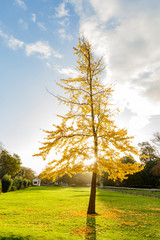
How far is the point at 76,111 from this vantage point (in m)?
12.0

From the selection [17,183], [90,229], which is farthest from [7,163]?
[90,229]

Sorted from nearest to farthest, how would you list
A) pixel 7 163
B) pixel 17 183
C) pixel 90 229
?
1. pixel 90 229
2. pixel 17 183
3. pixel 7 163

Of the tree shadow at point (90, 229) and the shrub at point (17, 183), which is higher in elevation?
the tree shadow at point (90, 229)

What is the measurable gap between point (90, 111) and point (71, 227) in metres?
7.29

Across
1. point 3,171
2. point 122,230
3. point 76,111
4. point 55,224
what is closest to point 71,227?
point 55,224

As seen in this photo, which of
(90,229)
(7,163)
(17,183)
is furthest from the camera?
(7,163)

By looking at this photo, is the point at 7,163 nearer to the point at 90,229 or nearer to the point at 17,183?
the point at 17,183

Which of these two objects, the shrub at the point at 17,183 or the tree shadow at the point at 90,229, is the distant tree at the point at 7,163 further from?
the tree shadow at the point at 90,229

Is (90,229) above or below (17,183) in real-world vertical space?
above

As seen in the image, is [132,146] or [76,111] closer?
[132,146]

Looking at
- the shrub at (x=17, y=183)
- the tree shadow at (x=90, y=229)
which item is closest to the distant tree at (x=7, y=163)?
the shrub at (x=17, y=183)

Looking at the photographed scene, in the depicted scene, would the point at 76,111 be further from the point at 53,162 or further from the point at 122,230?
the point at 122,230

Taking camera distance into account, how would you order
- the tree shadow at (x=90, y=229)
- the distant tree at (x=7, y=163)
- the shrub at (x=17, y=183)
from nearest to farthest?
the tree shadow at (x=90, y=229), the shrub at (x=17, y=183), the distant tree at (x=7, y=163)

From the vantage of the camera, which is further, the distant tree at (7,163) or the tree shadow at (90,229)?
the distant tree at (7,163)
